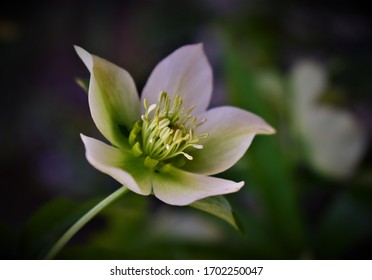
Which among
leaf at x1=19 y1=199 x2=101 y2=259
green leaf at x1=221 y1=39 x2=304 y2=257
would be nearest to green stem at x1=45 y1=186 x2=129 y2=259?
leaf at x1=19 y1=199 x2=101 y2=259

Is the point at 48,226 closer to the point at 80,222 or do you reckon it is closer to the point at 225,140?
the point at 80,222

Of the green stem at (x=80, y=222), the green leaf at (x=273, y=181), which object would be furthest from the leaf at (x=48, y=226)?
the green leaf at (x=273, y=181)

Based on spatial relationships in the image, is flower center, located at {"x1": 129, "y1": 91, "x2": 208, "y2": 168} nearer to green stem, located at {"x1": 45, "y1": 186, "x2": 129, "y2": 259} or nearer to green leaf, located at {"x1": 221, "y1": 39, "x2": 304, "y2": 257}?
green stem, located at {"x1": 45, "y1": 186, "x2": 129, "y2": 259}

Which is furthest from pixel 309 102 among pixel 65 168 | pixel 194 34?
pixel 65 168

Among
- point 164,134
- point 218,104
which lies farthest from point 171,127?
point 218,104
